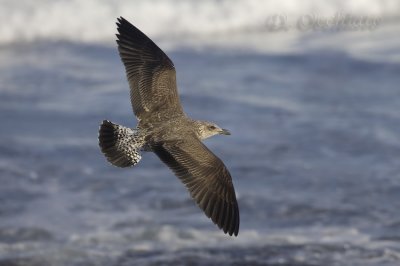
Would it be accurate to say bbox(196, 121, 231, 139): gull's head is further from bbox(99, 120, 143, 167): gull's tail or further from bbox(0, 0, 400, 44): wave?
bbox(0, 0, 400, 44): wave

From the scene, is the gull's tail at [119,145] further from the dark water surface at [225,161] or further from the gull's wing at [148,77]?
the dark water surface at [225,161]

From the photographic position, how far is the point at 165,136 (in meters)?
6.14

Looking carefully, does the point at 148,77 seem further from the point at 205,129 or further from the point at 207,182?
the point at 207,182

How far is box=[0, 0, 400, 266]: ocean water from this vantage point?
7949 millimetres

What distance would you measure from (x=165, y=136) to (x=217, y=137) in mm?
4077

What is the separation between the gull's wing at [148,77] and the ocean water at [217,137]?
5.14 feet

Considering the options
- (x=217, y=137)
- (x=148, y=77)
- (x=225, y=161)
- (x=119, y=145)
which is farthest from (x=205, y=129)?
(x=217, y=137)

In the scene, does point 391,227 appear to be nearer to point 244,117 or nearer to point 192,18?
point 244,117

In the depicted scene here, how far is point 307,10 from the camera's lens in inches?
567

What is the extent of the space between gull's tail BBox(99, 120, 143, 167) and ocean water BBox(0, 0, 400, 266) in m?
1.74

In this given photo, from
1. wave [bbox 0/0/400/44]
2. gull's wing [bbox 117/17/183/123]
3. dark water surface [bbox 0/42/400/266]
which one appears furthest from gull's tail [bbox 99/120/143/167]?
wave [bbox 0/0/400/44]

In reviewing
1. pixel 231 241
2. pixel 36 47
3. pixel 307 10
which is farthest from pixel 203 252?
pixel 307 10

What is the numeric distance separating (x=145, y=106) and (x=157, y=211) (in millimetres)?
2203

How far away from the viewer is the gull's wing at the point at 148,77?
6.47m
